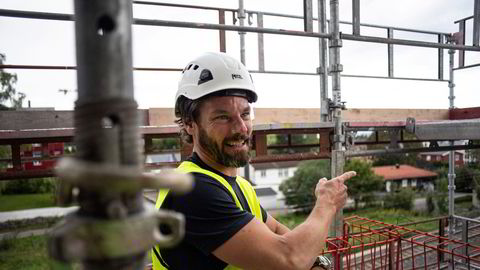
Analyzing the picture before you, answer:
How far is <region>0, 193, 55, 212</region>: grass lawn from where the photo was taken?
125 feet

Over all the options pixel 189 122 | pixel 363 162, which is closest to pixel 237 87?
pixel 189 122

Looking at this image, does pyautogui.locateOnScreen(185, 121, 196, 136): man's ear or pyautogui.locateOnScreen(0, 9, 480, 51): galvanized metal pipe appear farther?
pyautogui.locateOnScreen(0, 9, 480, 51): galvanized metal pipe

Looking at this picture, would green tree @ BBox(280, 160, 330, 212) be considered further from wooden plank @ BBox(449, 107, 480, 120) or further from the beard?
the beard

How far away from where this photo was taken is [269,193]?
55.4 m

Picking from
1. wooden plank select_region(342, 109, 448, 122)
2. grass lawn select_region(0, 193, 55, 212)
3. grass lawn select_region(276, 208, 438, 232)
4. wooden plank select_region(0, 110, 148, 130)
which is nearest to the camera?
wooden plank select_region(0, 110, 148, 130)

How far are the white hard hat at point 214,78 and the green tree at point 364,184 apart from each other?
48.2m

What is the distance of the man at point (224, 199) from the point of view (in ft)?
5.72

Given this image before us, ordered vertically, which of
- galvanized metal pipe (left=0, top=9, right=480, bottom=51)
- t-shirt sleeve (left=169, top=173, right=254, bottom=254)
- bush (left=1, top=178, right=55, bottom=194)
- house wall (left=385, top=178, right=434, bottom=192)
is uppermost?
galvanized metal pipe (left=0, top=9, right=480, bottom=51)

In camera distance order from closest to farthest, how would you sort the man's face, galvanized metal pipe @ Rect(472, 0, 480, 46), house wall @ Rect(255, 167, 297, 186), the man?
the man → the man's face → galvanized metal pipe @ Rect(472, 0, 480, 46) → house wall @ Rect(255, 167, 297, 186)

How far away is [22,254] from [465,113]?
1243 inches

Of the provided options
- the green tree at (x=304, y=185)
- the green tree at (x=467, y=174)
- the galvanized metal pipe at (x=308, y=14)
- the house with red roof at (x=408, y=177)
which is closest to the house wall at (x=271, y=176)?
the green tree at (x=304, y=185)

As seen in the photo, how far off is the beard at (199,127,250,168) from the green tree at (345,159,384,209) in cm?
4831

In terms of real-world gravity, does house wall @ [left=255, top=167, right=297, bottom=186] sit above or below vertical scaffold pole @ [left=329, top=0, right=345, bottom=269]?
below

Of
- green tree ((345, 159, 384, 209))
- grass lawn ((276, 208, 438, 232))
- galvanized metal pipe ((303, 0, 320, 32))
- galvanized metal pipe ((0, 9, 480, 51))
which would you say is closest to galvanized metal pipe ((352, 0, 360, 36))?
galvanized metal pipe ((0, 9, 480, 51))
